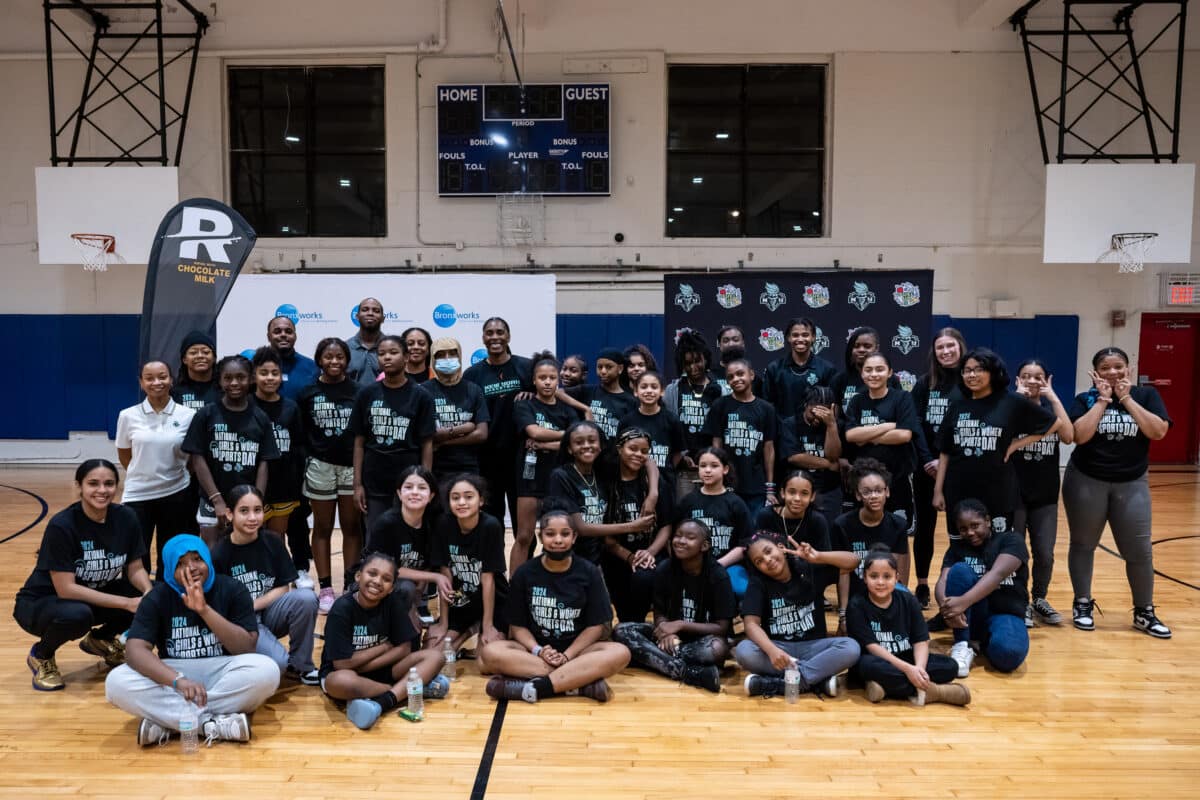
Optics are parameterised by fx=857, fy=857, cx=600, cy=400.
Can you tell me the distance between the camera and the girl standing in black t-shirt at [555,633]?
161 inches

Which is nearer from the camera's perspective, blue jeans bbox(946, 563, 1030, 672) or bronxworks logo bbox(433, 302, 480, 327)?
blue jeans bbox(946, 563, 1030, 672)

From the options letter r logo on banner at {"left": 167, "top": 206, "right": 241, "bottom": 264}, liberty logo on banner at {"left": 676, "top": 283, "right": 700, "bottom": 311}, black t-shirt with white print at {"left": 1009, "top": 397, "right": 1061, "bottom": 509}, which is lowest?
black t-shirt with white print at {"left": 1009, "top": 397, "right": 1061, "bottom": 509}

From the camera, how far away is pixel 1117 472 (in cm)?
497

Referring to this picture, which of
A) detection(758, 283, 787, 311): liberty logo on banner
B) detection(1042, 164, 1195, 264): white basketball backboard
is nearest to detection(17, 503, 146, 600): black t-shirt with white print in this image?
detection(758, 283, 787, 311): liberty logo on banner

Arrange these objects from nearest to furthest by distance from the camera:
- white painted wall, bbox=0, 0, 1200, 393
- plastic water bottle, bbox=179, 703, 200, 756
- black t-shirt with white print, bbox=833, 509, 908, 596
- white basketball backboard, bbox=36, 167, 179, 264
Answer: plastic water bottle, bbox=179, 703, 200, 756 < black t-shirt with white print, bbox=833, 509, 908, 596 < white basketball backboard, bbox=36, 167, 179, 264 < white painted wall, bbox=0, 0, 1200, 393

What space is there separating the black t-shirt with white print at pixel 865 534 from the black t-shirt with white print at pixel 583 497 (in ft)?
4.32

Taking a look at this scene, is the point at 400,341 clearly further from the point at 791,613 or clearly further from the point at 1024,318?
the point at 1024,318

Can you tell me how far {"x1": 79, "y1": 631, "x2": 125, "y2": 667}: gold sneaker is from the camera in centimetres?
446

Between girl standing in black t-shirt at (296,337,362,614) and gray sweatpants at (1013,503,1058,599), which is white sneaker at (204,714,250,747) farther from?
gray sweatpants at (1013,503,1058,599)

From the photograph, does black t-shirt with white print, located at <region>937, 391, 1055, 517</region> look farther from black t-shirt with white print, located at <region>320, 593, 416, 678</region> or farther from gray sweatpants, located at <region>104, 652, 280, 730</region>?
gray sweatpants, located at <region>104, 652, 280, 730</region>

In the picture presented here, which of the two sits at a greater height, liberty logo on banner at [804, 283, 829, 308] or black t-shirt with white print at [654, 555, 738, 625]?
liberty logo on banner at [804, 283, 829, 308]

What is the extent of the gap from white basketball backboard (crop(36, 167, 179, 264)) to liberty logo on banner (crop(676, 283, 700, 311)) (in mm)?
5904

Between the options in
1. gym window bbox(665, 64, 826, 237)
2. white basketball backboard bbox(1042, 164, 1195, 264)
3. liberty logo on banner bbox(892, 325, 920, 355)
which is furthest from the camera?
gym window bbox(665, 64, 826, 237)

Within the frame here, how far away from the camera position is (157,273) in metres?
6.65
